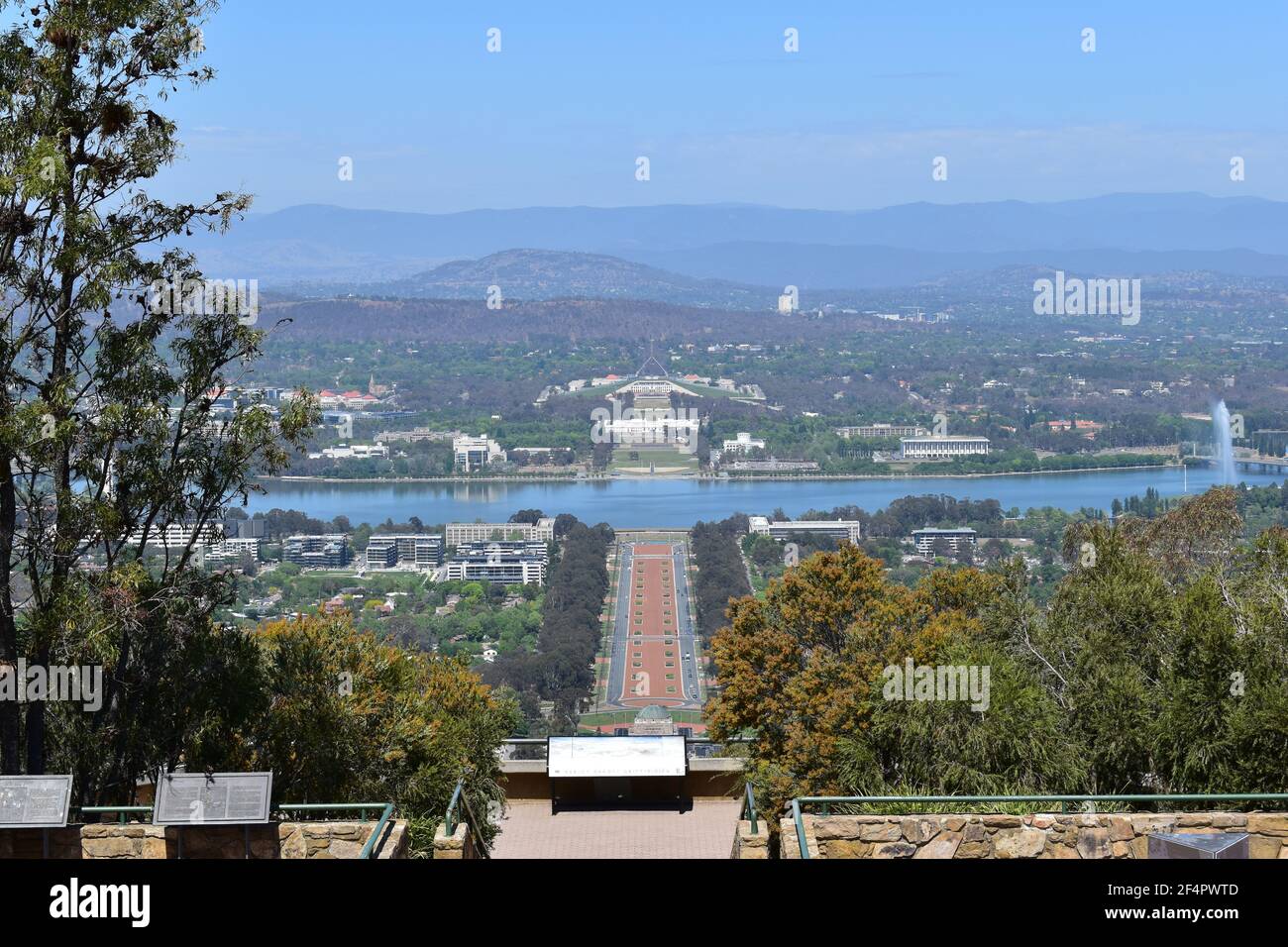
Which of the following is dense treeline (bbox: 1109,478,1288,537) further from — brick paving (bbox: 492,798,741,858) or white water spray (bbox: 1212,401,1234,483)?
brick paving (bbox: 492,798,741,858)

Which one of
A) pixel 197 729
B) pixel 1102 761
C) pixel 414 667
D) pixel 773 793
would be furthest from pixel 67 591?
pixel 1102 761

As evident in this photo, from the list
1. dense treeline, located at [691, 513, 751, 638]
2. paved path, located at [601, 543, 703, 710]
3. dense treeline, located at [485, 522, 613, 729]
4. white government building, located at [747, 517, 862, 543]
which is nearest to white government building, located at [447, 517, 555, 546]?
dense treeline, located at [485, 522, 613, 729]

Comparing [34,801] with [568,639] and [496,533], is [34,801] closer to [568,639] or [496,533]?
[568,639]

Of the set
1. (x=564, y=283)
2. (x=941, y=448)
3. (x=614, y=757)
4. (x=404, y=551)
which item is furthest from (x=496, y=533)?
(x=564, y=283)

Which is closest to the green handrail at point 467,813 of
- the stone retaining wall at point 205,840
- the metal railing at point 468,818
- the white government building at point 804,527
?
the metal railing at point 468,818

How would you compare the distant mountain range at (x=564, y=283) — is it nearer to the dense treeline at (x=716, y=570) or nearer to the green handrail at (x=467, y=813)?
the dense treeline at (x=716, y=570)
